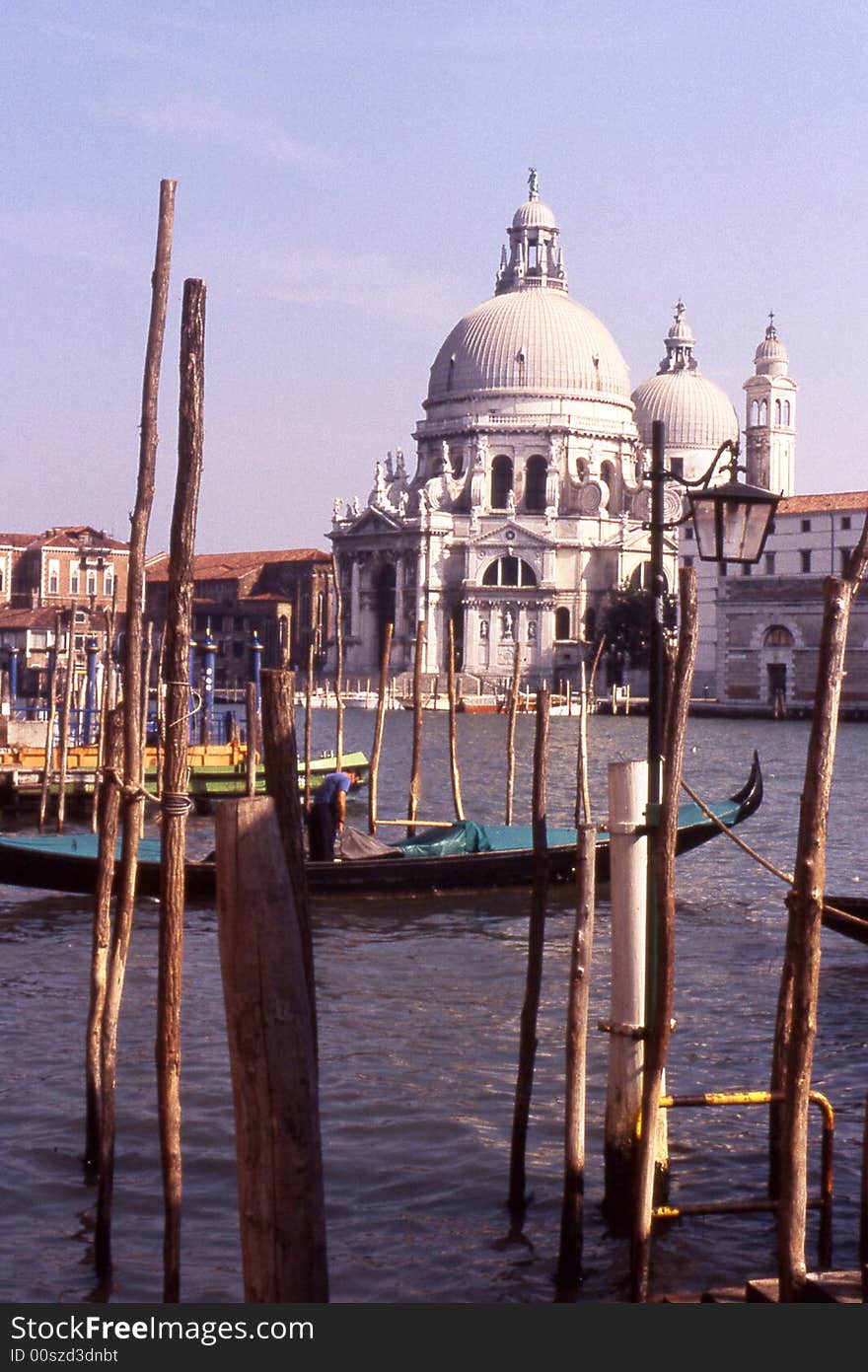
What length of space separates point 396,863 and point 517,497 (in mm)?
53381

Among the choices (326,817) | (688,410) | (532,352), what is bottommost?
(326,817)

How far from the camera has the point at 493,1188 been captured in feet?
20.5

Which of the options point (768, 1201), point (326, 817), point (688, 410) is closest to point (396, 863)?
point (326, 817)

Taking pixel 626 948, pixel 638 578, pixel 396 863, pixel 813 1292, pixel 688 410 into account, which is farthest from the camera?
pixel 688 410

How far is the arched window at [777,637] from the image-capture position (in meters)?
49.6

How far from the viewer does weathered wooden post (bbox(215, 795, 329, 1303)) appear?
141 inches

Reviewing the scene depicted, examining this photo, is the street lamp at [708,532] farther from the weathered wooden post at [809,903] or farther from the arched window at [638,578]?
the arched window at [638,578]

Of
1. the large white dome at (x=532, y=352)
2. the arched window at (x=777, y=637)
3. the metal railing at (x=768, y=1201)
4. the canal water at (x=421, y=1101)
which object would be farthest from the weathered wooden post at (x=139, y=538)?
the large white dome at (x=532, y=352)

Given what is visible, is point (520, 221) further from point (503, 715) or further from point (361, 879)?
point (361, 879)

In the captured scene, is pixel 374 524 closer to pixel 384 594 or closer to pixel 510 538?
pixel 384 594

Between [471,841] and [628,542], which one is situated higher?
[628,542]

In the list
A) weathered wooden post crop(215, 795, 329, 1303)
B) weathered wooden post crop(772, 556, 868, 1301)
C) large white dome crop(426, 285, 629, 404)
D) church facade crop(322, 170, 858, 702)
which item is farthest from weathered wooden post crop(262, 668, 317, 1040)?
large white dome crop(426, 285, 629, 404)

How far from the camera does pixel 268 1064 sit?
361 cm

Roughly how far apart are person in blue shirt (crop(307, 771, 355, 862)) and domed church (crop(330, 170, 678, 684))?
1845 inches
